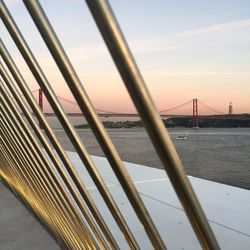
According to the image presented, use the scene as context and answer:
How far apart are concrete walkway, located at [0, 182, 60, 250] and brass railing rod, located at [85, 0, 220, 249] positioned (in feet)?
7.17

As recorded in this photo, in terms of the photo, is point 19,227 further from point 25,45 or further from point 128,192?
point 128,192

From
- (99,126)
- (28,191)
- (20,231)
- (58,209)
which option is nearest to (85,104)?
(99,126)

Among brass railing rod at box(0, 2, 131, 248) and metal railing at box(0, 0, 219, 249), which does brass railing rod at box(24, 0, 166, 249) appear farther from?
brass railing rod at box(0, 2, 131, 248)

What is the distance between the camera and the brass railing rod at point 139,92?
0.61 metres

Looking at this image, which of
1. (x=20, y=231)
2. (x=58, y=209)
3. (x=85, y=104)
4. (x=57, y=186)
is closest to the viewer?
(x=85, y=104)

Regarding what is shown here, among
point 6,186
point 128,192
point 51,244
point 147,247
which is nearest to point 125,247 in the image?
point 147,247

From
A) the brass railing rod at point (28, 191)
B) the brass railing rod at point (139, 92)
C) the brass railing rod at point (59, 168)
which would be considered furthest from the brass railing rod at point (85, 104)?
the brass railing rod at point (28, 191)

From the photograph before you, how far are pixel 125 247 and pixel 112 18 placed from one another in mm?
2016

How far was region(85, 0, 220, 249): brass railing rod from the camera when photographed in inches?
24.0

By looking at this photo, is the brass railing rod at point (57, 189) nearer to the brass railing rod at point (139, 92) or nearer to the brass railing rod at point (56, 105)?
the brass railing rod at point (56, 105)

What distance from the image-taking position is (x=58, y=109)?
125 cm

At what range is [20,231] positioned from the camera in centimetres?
306

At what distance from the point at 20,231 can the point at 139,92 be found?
2.81 meters

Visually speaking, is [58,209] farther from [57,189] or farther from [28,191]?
[28,191]
